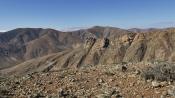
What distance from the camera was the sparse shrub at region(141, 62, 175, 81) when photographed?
42.0 feet

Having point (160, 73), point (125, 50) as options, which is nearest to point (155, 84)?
point (160, 73)

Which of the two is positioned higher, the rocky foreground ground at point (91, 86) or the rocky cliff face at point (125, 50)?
the rocky foreground ground at point (91, 86)

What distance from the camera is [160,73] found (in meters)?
12.9

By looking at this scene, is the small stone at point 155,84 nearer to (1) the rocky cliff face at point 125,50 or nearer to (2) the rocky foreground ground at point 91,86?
(2) the rocky foreground ground at point 91,86

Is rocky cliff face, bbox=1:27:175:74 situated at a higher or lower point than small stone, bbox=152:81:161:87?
lower

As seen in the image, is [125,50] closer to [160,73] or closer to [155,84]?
[160,73]

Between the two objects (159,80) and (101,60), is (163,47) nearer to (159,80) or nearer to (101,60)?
(101,60)

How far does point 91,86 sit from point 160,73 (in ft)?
8.35

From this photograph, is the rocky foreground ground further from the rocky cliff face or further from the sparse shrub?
the rocky cliff face

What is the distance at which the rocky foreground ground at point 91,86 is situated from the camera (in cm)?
1164

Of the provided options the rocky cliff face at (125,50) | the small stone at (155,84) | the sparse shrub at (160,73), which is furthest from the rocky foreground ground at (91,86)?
the rocky cliff face at (125,50)

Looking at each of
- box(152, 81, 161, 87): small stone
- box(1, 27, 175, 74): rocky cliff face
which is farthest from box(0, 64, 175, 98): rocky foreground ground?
box(1, 27, 175, 74): rocky cliff face

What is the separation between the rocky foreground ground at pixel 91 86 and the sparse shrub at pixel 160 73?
196 millimetres

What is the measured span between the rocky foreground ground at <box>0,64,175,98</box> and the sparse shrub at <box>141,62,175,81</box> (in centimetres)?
20
